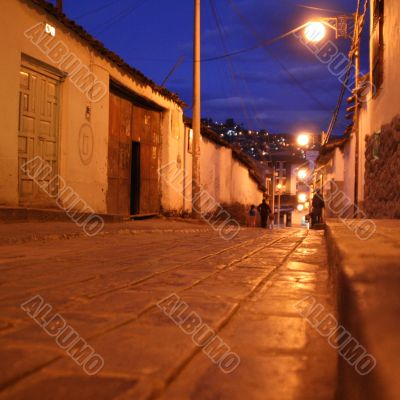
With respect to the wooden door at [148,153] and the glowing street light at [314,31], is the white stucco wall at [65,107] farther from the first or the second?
the glowing street light at [314,31]

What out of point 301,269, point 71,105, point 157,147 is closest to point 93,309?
point 301,269

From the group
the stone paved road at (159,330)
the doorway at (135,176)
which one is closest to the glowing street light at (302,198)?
the doorway at (135,176)

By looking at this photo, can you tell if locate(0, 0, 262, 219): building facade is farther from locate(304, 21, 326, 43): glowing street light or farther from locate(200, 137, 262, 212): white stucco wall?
locate(200, 137, 262, 212): white stucco wall

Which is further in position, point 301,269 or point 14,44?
point 14,44

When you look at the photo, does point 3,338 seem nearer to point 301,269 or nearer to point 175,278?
point 175,278

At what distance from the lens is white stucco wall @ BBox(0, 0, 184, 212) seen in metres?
7.95

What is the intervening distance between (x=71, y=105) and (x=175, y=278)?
682 cm

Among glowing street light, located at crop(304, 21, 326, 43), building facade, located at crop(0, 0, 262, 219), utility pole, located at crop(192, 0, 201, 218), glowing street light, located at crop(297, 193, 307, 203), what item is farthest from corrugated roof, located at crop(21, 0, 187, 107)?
glowing street light, located at crop(297, 193, 307, 203)

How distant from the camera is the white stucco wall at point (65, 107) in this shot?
7945 mm

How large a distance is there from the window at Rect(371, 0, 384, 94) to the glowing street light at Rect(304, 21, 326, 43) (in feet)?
12.8

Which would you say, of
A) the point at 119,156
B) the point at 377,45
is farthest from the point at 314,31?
the point at 119,156

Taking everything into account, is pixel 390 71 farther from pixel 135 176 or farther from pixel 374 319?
pixel 374 319

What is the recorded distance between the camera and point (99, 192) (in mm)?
10945

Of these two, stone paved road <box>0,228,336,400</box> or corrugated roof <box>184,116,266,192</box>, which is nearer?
stone paved road <box>0,228,336,400</box>
